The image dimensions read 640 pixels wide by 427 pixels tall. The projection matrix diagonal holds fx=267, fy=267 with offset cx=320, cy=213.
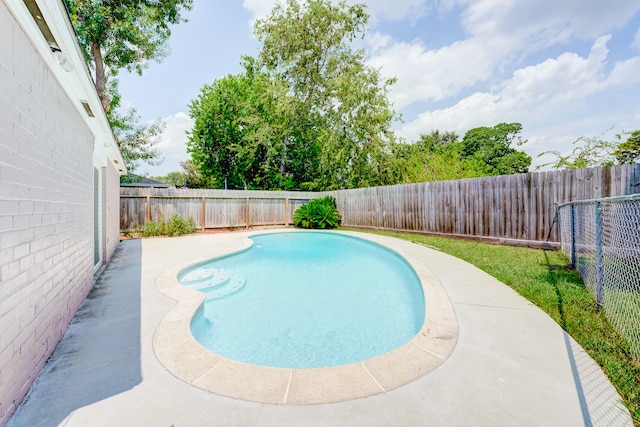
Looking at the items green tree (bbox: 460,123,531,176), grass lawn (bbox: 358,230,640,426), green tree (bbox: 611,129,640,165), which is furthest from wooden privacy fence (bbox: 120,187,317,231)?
green tree (bbox: 460,123,531,176)

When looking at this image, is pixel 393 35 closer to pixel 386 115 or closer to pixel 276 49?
pixel 386 115

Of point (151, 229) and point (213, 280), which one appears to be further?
point (151, 229)

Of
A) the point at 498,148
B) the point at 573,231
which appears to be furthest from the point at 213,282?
the point at 498,148

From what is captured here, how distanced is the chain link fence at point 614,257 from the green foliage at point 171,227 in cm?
1076

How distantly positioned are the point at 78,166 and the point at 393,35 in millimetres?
12323

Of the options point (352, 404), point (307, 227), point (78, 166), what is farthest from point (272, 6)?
point (352, 404)

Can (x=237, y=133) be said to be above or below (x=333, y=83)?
below

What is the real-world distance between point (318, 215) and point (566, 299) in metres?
9.81

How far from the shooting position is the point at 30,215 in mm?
1864

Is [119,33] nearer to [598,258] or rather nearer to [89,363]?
[89,363]

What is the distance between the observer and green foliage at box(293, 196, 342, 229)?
488 inches

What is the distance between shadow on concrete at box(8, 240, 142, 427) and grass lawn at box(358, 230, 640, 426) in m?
3.03

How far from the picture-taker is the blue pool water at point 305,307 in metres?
2.81

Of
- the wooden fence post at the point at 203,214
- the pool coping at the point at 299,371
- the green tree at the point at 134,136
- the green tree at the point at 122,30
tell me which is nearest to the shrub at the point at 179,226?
the wooden fence post at the point at 203,214
